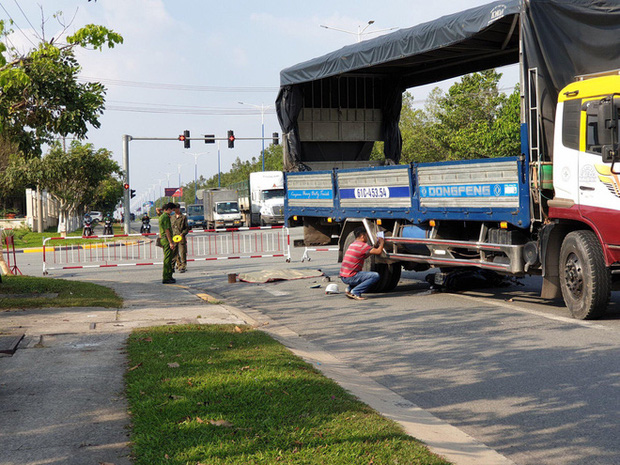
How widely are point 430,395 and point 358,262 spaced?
6.45 metres

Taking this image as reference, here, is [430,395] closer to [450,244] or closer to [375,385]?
[375,385]

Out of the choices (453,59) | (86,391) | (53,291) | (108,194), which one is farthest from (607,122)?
(108,194)

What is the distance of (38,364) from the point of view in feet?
23.9

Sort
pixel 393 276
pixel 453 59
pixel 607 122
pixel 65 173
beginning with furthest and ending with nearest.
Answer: pixel 65 173, pixel 453 59, pixel 393 276, pixel 607 122

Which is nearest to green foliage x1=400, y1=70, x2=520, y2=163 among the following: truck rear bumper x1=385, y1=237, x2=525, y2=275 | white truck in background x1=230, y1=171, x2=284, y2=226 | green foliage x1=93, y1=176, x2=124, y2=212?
white truck in background x1=230, y1=171, x2=284, y2=226

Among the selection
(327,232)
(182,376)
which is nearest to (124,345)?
(182,376)

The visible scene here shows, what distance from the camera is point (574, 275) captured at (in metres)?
9.87

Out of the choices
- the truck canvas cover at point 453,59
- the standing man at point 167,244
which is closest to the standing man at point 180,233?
the standing man at point 167,244

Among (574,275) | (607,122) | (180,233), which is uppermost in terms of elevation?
(607,122)

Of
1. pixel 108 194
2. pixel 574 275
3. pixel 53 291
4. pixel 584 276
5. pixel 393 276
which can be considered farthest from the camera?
pixel 108 194

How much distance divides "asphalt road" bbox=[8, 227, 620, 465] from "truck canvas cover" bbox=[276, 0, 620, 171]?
2.62m

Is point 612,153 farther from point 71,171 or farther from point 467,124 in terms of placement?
point 71,171

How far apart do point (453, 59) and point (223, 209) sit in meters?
38.2

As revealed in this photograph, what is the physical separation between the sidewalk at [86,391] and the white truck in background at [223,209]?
39.1m
